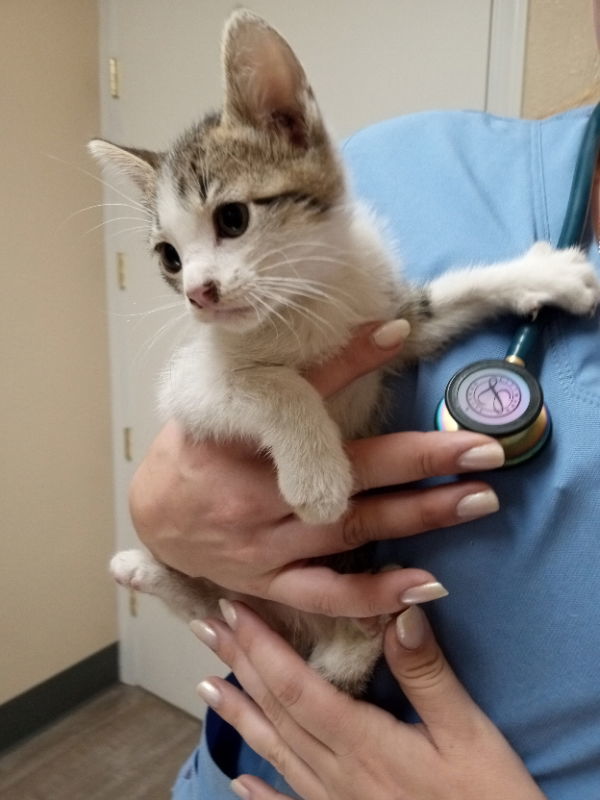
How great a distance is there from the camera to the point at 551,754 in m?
0.62

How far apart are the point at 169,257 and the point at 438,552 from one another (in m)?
0.43

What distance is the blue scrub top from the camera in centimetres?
60

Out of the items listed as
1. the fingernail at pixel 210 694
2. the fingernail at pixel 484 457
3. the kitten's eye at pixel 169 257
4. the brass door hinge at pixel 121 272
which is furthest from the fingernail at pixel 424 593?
the brass door hinge at pixel 121 272

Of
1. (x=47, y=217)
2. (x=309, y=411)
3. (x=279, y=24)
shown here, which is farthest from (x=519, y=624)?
(x=47, y=217)

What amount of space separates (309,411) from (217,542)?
0.17 meters

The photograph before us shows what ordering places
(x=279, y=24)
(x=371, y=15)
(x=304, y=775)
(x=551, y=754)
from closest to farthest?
(x=551, y=754) → (x=304, y=775) → (x=371, y=15) → (x=279, y=24)

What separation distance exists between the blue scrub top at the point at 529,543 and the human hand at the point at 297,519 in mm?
42

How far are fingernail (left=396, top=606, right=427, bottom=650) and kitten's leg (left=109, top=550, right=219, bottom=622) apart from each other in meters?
0.35

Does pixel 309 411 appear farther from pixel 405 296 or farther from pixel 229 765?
pixel 229 765

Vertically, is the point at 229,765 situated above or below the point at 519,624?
below

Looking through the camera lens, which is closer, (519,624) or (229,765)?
(519,624)

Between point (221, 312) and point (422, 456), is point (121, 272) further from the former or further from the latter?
point (422, 456)

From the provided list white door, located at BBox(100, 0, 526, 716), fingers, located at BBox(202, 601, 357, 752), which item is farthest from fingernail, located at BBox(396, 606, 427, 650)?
white door, located at BBox(100, 0, 526, 716)

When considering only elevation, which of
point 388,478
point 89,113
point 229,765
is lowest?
point 229,765
